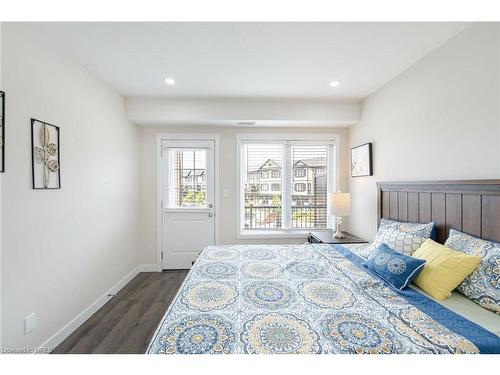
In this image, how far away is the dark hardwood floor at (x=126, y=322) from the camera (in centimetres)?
184

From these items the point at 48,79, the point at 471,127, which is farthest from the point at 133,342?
the point at 471,127

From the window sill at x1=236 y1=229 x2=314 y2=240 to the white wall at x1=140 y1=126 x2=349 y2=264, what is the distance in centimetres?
7

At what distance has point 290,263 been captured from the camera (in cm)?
188

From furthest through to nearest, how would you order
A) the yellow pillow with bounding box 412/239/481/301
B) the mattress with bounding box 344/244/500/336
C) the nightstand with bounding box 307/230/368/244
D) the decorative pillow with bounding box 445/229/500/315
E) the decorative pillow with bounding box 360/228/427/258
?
the nightstand with bounding box 307/230/368/244
the decorative pillow with bounding box 360/228/427/258
the yellow pillow with bounding box 412/239/481/301
the decorative pillow with bounding box 445/229/500/315
the mattress with bounding box 344/244/500/336

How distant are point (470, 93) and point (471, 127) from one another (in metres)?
0.25

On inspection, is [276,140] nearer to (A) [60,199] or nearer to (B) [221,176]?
(B) [221,176]

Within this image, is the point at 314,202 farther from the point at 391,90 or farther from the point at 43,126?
the point at 43,126

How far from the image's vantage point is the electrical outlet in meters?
1.60

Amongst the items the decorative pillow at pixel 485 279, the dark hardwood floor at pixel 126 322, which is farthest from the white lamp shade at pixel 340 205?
the dark hardwood floor at pixel 126 322

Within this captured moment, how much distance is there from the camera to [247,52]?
1956mm

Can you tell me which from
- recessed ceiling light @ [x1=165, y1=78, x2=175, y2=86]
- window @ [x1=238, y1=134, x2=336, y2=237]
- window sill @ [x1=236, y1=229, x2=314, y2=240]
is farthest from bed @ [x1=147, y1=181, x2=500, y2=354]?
recessed ceiling light @ [x1=165, y1=78, x2=175, y2=86]

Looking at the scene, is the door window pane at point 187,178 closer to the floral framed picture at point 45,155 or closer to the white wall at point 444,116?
the floral framed picture at point 45,155

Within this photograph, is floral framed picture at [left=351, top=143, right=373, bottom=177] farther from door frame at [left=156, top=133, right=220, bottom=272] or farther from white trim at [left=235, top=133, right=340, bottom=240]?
door frame at [left=156, top=133, right=220, bottom=272]

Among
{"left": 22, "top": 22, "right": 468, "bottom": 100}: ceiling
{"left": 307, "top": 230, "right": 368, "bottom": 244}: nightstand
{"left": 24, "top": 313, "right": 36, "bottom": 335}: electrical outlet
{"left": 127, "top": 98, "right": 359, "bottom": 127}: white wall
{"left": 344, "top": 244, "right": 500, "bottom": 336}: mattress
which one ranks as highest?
{"left": 22, "top": 22, "right": 468, "bottom": 100}: ceiling
